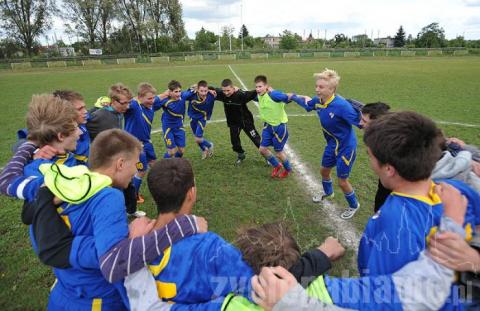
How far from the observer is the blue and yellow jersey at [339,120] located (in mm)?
4621

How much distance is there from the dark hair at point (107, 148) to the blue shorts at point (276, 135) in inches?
175

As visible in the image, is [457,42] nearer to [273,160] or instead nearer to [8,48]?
[273,160]

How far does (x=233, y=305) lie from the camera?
5.07 ft

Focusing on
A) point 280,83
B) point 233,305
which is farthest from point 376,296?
point 280,83

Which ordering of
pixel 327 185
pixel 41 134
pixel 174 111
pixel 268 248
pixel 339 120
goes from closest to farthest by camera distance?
1. pixel 268 248
2. pixel 41 134
3. pixel 339 120
4. pixel 327 185
5. pixel 174 111

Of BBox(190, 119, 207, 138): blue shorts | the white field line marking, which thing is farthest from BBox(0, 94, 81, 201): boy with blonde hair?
BBox(190, 119, 207, 138): blue shorts

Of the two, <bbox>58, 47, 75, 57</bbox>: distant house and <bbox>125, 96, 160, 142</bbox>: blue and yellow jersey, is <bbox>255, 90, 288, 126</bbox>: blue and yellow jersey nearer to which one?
Result: <bbox>125, 96, 160, 142</bbox>: blue and yellow jersey

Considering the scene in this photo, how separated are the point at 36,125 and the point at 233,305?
2263 mm

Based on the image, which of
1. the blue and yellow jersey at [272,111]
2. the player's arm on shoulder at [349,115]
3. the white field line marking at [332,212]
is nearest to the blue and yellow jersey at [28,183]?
the white field line marking at [332,212]

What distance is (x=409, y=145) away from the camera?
174cm

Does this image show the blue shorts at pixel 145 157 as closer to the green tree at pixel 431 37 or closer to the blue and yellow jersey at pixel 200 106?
the blue and yellow jersey at pixel 200 106

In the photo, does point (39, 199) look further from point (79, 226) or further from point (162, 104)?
point (162, 104)

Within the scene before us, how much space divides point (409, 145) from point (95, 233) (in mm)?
1834

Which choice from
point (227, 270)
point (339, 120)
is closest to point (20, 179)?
point (227, 270)
